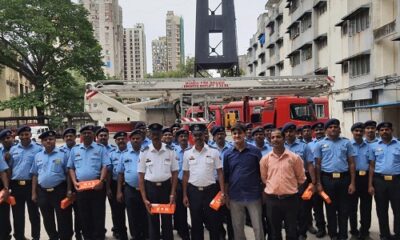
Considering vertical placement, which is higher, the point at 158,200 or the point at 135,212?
the point at 158,200

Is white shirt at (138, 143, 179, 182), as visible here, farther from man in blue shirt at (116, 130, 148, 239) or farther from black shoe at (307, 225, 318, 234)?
black shoe at (307, 225, 318, 234)

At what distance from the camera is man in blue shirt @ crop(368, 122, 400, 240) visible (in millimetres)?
5949

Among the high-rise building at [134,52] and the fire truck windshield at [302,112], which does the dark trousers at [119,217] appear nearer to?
the fire truck windshield at [302,112]

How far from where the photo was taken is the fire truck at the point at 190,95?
13527mm

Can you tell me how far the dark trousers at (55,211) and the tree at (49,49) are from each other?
25.4 meters

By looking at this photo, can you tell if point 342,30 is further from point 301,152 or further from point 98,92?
point 301,152

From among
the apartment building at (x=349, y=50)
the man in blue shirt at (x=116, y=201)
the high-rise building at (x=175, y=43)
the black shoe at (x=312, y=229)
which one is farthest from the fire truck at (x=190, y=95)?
the high-rise building at (x=175, y=43)

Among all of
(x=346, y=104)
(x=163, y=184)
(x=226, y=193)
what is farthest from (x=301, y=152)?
(x=346, y=104)

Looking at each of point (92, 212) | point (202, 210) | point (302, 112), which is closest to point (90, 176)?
point (92, 212)

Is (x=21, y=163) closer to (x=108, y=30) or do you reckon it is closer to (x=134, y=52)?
(x=108, y=30)

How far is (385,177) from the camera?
19.6 ft

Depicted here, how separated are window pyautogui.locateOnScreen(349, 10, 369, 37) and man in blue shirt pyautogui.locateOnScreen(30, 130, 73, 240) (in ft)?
69.9

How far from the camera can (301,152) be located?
21.5 ft

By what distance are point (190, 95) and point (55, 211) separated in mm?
8696
